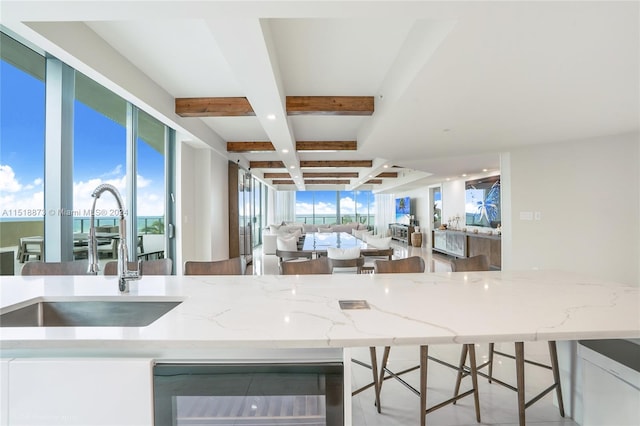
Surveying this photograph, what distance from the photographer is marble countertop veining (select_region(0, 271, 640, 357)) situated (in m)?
0.97

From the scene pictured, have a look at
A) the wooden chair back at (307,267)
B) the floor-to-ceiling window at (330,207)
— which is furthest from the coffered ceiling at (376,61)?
the floor-to-ceiling window at (330,207)

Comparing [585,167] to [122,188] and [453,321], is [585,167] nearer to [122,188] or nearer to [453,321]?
[453,321]

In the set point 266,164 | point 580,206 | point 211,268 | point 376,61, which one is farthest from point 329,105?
point 266,164

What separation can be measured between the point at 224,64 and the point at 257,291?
219 centimetres

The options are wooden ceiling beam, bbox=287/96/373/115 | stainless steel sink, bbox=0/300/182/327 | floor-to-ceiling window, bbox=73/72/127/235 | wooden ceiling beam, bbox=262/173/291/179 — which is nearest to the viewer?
stainless steel sink, bbox=0/300/182/327

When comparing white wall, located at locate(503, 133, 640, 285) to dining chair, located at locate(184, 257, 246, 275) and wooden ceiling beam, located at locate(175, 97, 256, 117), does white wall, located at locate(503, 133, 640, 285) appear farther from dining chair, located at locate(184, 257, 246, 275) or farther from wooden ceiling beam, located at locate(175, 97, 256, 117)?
dining chair, located at locate(184, 257, 246, 275)

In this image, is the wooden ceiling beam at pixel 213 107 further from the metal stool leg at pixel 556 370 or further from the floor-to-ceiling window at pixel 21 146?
the metal stool leg at pixel 556 370

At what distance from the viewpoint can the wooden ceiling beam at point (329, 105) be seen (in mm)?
3412

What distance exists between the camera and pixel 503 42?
1759 millimetres

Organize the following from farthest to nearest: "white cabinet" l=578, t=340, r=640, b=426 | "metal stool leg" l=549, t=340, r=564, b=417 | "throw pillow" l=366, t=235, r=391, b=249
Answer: "throw pillow" l=366, t=235, r=391, b=249 → "metal stool leg" l=549, t=340, r=564, b=417 → "white cabinet" l=578, t=340, r=640, b=426

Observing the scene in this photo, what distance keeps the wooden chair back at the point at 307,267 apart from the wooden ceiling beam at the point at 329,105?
198 cm

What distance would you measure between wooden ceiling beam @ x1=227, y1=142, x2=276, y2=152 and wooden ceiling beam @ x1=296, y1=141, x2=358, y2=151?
0.58m

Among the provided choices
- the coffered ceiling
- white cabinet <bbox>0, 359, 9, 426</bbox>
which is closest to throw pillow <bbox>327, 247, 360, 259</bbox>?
the coffered ceiling

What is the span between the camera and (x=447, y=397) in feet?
6.61
